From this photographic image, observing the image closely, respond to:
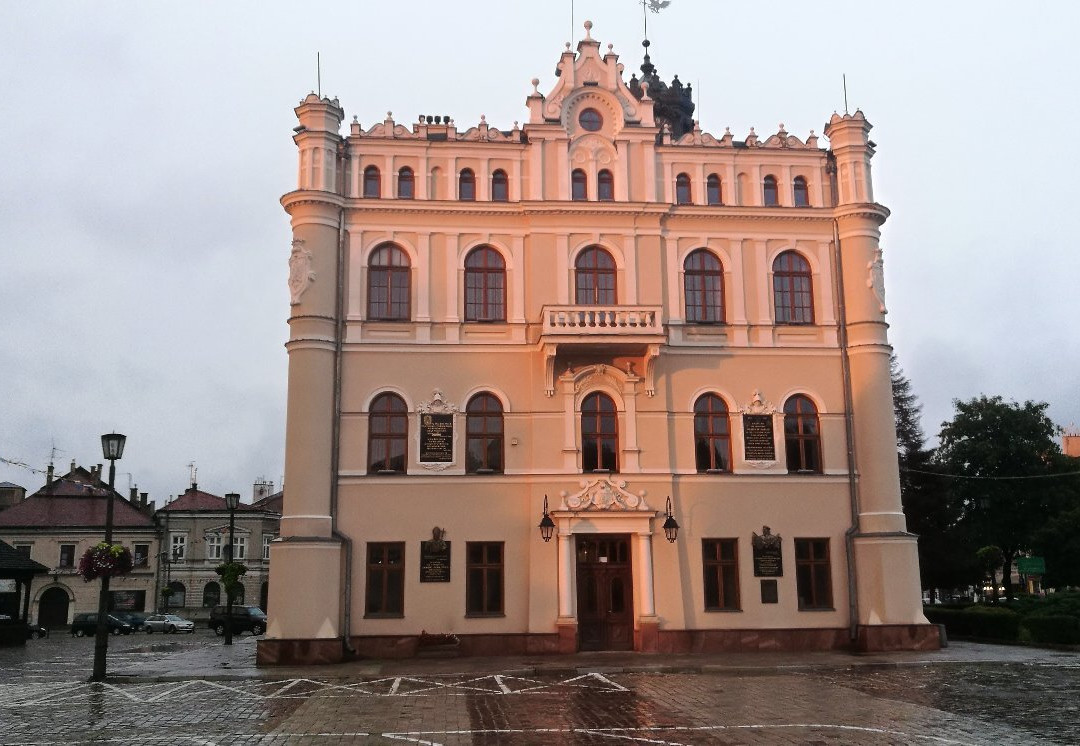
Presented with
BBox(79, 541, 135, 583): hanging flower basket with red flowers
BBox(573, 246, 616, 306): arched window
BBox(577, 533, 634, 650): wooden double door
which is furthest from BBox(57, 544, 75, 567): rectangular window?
BBox(573, 246, 616, 306): arched window

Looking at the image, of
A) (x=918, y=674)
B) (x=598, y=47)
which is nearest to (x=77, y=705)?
(x=918, y=674)

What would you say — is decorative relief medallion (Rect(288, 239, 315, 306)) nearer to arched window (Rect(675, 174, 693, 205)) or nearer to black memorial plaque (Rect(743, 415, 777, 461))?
arched window (Rect(675, 174, 693, 205))

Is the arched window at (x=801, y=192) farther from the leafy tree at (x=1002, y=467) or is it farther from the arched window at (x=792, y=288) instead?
the leafy tree at (x=1002, y=467)

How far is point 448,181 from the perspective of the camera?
27781mm

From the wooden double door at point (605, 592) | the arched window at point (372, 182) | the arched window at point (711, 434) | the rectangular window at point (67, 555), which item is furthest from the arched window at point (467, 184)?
the rectangular window at point (67, 555)

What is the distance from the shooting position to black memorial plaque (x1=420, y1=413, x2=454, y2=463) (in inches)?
1032

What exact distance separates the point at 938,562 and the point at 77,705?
35177mm

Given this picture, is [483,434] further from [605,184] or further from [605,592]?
[605,184]

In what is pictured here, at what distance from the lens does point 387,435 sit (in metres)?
26.4

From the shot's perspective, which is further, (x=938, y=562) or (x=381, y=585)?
(x=938, y=562)

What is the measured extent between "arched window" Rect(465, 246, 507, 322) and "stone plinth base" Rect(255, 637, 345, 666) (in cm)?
936

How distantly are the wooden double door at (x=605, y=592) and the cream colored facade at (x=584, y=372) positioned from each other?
9 centimetres

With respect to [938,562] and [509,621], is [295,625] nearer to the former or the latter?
[509,621]

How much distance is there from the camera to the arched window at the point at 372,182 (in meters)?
27.6
